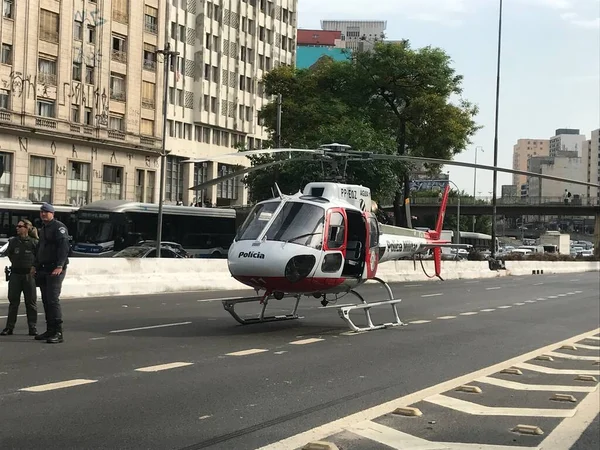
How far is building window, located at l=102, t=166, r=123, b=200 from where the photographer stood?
57531mm

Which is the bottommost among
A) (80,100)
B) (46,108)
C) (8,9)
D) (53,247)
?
(53,247)

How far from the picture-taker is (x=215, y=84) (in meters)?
74.4

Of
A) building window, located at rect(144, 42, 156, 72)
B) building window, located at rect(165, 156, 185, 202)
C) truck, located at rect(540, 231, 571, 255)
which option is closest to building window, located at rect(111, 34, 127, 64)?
building window, located at rect(144, 42, 156, 72)

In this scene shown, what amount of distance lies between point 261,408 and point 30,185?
4735cm

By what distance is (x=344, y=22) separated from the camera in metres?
194

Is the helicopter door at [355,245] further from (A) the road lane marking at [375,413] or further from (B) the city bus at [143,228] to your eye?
(B) the city bus at [143,228]

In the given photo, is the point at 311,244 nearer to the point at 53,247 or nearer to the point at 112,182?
the point at 53,247

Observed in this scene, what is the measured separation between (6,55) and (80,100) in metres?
6.27

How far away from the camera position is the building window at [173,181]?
69.4 m

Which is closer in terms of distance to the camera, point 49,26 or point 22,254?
point 22,254

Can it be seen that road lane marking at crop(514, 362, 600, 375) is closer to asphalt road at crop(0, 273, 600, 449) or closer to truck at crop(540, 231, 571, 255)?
asphalt road at crop(0, 273, 600, 449)

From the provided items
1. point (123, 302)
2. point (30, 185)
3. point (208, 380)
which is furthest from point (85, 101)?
point (208, 380)

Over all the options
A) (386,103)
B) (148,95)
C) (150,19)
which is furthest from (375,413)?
(150,19)

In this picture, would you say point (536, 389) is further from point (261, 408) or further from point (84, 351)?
point (84, 351)
